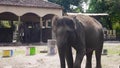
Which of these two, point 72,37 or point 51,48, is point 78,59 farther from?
point 51,48

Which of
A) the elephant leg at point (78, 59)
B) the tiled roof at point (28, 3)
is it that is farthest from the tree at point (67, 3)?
the elephant leg at point (78, 59)

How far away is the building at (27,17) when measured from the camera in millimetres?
32116

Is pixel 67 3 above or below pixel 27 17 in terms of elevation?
above

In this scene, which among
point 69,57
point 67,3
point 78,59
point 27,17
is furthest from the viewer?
point 67,3

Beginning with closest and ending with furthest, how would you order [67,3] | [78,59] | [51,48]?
[78,59]
[51,48]
[67,3]

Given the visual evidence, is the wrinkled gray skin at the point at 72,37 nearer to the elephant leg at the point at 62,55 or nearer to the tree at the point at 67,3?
the elephant leg at the point at 62,55

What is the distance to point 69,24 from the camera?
633 cm

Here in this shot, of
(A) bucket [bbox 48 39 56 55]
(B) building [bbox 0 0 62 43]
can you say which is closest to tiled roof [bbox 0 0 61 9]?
(B) building [bbox 0 0 62 43]

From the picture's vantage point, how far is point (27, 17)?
3603 centimetres

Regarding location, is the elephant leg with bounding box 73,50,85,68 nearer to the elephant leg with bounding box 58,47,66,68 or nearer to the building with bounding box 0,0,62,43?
the elephant leg with bounding box 58,47,66,68

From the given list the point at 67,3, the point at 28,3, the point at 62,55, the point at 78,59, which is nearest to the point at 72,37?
the point at 62,55

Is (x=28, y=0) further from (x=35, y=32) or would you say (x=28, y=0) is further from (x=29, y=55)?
(x=29, y=55)

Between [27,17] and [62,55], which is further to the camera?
[27,17]

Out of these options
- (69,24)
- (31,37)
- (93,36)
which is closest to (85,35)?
(93,36)
